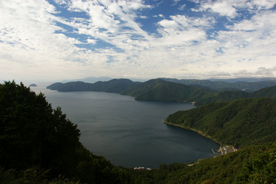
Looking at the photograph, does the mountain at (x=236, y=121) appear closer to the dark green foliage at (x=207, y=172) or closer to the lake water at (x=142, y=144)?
the lake water at (x=142, y=144)

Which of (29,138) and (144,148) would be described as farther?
(144,148)

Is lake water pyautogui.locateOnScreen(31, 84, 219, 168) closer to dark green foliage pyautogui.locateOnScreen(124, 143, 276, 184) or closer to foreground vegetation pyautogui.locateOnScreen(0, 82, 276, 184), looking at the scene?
dark green foliage pyautogui.locateOnScreen(124, 143, 276, 184)

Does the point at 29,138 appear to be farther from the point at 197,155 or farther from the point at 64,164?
the point at 197,155

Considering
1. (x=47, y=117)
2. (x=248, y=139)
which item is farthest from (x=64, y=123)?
(x=248, y=139)

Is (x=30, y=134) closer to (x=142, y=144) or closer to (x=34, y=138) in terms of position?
(x=34, y=138)

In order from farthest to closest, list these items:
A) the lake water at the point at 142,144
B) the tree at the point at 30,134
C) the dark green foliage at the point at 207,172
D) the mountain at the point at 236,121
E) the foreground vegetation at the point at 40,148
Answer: the mountain at the point at 236,121 → the lake water at the point at 142,144 → the dark green foliage at the point at 207,172 → the tree at the point at 30,134 → the foreground vegetation at the point at 40,148

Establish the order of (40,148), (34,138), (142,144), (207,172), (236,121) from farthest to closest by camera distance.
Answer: (236,121), (142,144), (207,172), (40,148), (34,138)

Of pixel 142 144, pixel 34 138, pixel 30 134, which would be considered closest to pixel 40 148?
pixel 34 138

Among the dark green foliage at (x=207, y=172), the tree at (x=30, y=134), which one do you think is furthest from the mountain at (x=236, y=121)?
the tree at (x=30, y=134)
